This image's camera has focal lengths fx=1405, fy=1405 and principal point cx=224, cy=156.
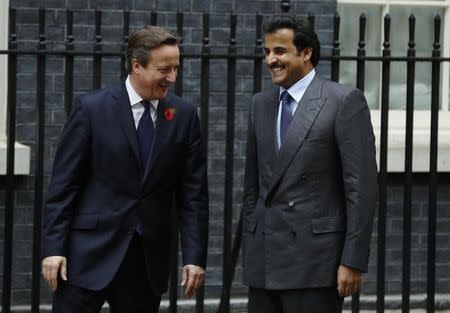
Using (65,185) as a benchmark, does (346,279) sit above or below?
below

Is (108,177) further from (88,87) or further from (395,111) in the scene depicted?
(395,111)

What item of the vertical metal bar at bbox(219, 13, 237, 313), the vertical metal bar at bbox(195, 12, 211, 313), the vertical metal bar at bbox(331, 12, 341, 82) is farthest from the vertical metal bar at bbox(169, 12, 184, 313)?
the vertical metal bar at bbox(331, 12, 341, 82)

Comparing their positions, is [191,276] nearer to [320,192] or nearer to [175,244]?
[320,192]

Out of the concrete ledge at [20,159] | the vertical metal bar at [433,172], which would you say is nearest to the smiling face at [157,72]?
the vertical metal bar at [433,172]

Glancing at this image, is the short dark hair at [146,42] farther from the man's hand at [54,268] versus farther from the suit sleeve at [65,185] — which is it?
the man's hand at [54,268]

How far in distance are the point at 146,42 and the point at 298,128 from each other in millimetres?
669

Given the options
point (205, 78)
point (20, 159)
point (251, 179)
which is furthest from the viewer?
point (20, 159)

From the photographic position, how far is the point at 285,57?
17.6 ft

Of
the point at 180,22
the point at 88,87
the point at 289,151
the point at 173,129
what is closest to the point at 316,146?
the point at 289,151

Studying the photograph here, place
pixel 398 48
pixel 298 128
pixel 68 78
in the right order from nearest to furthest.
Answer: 1. pixel 298 128
2. pixel 68 78
3. pixel 398 48

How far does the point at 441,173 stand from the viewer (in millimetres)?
9078

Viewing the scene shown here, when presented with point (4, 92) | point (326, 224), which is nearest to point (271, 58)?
point (326, 224)

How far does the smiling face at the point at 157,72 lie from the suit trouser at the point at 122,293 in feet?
1.88

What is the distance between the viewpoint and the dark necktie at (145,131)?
552 cm
